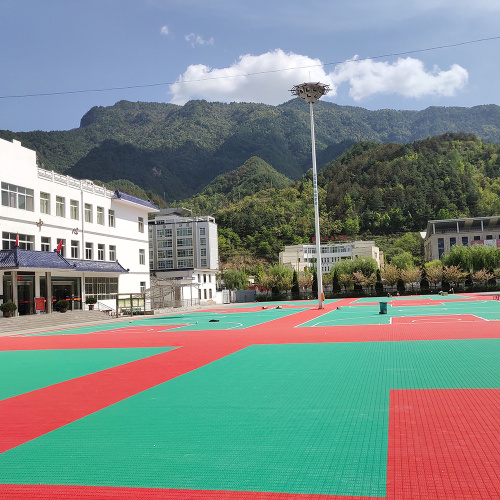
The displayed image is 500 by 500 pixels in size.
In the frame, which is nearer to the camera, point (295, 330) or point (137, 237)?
point (295, 330)

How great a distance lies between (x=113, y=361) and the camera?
1447 cm

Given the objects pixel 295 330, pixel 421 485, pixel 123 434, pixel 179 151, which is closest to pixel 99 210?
pixel 295 330

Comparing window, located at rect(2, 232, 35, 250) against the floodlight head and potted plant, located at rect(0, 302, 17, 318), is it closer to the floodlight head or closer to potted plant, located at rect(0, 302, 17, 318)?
potted plant, located at rect(0, 302, 17, 318)

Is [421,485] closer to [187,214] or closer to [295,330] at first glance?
[295,330]

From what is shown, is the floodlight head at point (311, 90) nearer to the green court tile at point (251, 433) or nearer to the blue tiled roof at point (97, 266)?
the blue tiled roof at point (97, 266)

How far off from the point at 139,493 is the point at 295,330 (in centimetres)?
1713

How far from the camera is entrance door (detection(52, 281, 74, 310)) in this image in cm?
3822

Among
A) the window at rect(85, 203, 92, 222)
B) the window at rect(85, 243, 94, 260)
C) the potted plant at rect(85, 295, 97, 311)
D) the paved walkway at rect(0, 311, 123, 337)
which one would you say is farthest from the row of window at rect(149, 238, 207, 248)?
the paved walkway at rect(0, 311, 123, 337)

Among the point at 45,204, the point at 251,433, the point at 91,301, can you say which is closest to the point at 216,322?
the point at 91,301

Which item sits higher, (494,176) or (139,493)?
(494,176)

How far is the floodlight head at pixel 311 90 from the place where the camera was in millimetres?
35625

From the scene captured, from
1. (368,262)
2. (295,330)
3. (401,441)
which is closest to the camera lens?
(401,441)

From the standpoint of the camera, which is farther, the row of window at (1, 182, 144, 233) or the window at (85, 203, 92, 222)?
the window at (85, 203, 92, 222)

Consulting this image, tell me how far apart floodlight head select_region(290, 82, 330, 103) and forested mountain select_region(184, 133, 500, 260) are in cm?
8939
